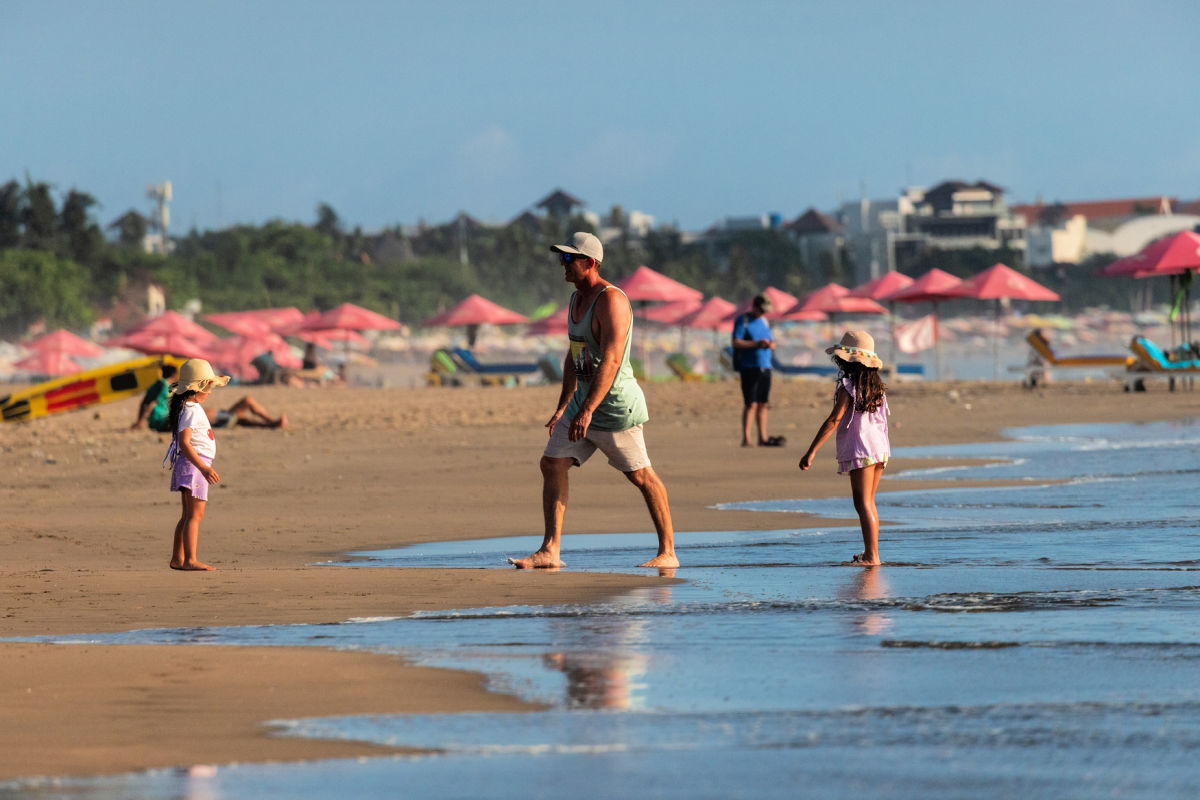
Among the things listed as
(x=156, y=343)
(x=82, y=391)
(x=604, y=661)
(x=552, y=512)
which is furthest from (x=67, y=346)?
(x=604, y=661)

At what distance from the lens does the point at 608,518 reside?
1097 centimetres

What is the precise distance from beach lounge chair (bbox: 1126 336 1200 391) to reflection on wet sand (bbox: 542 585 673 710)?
23.4 m

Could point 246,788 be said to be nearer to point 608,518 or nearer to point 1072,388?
point 608,518

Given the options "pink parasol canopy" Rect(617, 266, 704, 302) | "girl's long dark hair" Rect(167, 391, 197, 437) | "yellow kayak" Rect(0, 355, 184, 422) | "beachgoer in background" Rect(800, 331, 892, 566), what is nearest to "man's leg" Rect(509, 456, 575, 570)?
"beachgoer in background" Rect(800, 331, 892, 566)

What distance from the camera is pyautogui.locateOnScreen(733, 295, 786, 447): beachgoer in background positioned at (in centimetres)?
1694

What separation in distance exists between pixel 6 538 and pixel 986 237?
124902 millimetres

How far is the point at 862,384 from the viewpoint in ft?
27.4

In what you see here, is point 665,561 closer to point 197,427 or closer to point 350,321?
point 197,427

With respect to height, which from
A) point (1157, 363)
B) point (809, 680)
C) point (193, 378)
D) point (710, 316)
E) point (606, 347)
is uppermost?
point (710, 316)

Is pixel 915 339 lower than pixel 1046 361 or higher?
higher

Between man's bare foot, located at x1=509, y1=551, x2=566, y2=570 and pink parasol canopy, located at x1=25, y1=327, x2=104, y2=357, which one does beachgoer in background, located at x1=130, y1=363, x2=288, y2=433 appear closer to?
man's bare foot, located at x1=509, y1=551, x2=566, y2=570

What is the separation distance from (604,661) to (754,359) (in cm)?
1169

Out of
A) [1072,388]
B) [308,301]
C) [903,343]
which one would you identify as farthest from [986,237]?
[1072,388]

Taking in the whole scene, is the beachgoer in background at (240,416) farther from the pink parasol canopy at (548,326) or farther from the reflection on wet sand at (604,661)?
the pink parasol canopy at (548,326)
